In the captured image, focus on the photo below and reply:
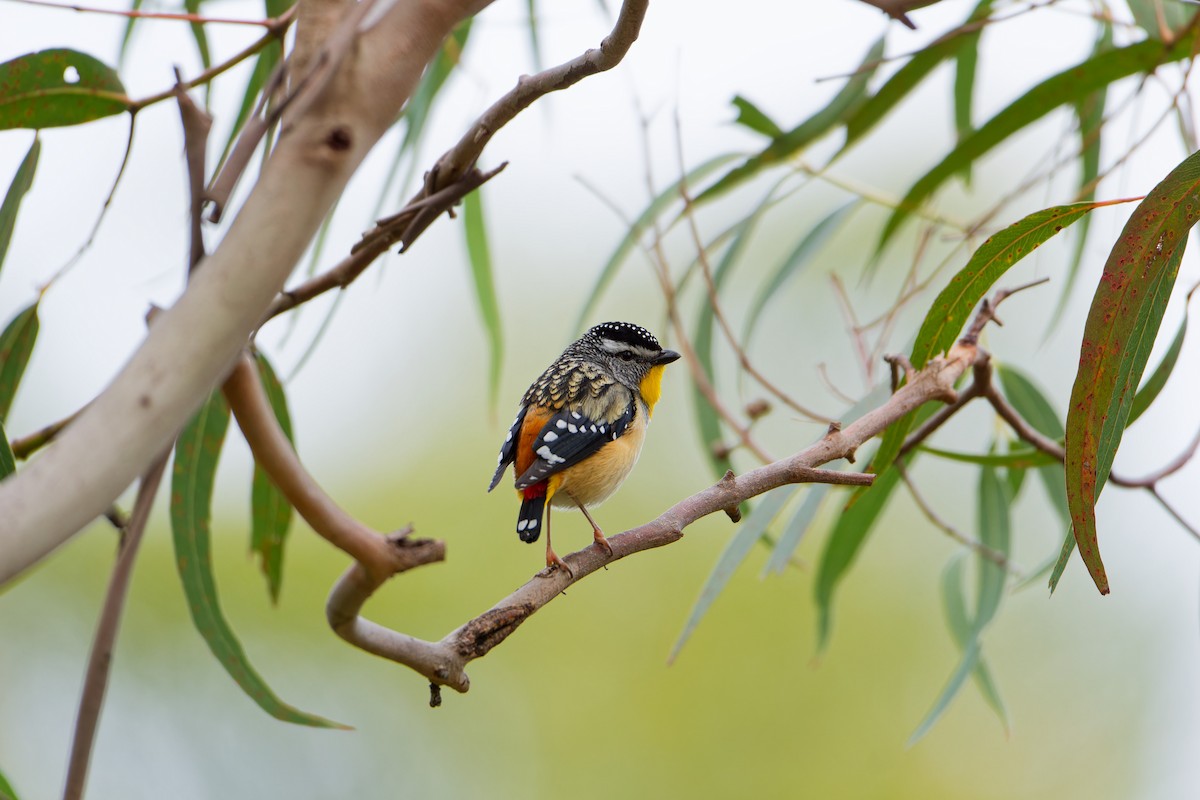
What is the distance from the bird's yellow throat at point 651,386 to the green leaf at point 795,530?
0.51 meters

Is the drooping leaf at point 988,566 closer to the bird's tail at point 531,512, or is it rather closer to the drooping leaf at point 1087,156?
the drooping leaf at point 1087,156

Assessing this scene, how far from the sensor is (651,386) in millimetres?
2494

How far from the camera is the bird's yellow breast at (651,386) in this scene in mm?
2441

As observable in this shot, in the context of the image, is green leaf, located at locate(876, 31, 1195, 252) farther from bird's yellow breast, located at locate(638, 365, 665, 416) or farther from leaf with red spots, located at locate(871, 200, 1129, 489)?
leaf with red spots, located at locate(871, 200, 1129, 489)

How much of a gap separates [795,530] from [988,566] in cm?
85

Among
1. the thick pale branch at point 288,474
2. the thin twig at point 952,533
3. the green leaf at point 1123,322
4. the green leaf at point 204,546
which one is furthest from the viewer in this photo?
the thin twig at point 952,533

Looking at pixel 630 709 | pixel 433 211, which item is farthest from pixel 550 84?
pixel 630 709

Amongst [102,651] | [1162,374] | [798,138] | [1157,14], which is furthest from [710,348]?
[102,651]

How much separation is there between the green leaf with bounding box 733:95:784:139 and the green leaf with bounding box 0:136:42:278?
142 centimetres

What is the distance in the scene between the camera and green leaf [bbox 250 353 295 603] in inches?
79.2

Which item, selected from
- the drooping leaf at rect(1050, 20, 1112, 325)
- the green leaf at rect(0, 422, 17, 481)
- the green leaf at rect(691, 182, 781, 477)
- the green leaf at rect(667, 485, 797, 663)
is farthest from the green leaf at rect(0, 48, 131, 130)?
the drooping leaf at rect(1050, 20, 1112, 325)

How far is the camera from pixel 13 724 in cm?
642

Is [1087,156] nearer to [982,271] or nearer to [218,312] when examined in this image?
[982,271]

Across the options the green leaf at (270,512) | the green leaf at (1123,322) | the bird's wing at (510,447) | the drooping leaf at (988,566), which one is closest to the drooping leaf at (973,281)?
the green leaf at (1123,322)
